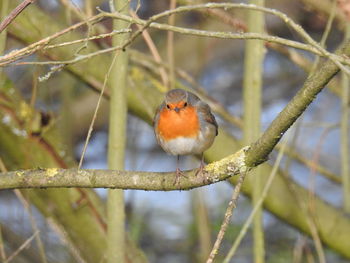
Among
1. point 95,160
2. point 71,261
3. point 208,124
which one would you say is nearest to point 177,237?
point 95,160

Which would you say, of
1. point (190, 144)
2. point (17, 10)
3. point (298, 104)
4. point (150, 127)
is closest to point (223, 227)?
point (298, 104)

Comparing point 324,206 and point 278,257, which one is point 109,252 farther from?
point 278,257

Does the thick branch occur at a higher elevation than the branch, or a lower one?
lower

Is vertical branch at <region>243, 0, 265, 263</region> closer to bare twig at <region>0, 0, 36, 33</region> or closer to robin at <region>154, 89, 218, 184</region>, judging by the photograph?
robin at <region>154, 89, 218, 184</region>

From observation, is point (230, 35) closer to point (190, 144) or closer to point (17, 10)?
point (17, 10)

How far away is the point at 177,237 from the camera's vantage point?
5.64m

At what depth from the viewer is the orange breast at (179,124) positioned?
3168 millimetres

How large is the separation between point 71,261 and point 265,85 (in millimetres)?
2594

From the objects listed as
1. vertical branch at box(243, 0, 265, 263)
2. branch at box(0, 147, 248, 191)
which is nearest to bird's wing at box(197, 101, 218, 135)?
vertical branch at box(243, 0, 265, 263)

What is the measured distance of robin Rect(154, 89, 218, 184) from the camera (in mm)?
3162

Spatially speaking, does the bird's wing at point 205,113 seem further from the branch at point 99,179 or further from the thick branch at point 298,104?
the thick branch at point 298,104

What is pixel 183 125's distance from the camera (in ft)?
10.4

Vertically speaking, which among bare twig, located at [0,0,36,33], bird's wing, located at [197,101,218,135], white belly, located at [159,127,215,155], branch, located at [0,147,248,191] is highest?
bird's wing, located at [197,101,218,135]

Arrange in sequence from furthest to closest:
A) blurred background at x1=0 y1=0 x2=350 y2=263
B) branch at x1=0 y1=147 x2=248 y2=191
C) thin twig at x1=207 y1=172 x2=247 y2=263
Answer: blurred background at x1=0 y1=0 x2=350 y2=263
branch at x1=0 y1=147 x2=248 y2=191
thin twig at x1=207 y1=172 x2=247 y2=263
